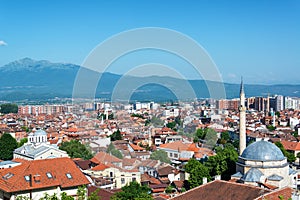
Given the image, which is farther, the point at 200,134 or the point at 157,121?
the point at 157,121

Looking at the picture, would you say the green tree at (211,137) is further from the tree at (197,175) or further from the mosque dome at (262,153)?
the mosque dome at (262,153)

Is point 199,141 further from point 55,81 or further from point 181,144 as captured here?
point 55,81

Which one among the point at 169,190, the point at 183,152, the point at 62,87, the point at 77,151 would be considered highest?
the point at 62,87

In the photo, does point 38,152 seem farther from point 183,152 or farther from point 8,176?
point 183,152

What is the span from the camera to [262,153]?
50.4 ft

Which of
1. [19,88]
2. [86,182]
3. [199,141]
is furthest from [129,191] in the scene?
[19,88]

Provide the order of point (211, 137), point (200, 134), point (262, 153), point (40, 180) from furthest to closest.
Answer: point (200, 134)
point (211, 137)
point (262, 153)
point (40, 180)

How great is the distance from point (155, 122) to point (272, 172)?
3792 cm

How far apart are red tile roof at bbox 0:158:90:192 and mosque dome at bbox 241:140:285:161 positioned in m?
6.42

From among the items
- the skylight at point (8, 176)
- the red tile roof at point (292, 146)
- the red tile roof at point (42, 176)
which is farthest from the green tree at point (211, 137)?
the skylight at point (8, 176)

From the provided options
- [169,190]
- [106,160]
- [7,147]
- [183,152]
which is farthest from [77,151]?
[169,190]

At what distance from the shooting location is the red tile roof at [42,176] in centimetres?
1176

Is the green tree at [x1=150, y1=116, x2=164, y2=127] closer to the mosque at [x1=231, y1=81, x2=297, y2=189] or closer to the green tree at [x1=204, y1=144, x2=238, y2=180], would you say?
the green tree at [x1=204, y1=144, x2=238, y2=180]

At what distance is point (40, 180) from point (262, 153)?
808 centimetres
